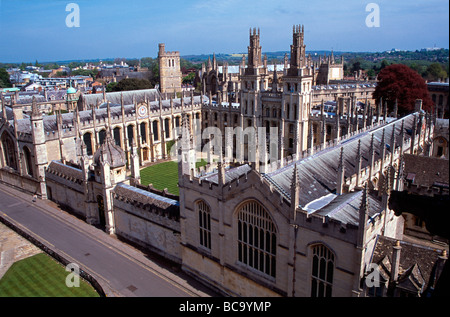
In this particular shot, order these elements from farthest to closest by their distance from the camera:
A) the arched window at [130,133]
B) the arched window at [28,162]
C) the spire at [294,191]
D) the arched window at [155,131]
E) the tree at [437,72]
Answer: the arched window at [155,131] → the arched window at [130,133] → the arched window at [28,162] → the spire at [294,191] → the tree at [437,72]

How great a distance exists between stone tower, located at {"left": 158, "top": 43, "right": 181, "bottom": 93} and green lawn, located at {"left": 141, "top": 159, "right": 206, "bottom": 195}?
123ft

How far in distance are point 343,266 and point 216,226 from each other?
7158 millimetres

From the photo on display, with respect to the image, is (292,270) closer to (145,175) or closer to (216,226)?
(216,226)

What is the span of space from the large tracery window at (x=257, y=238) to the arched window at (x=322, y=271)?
216 centimetres

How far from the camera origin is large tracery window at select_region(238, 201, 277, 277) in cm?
1634

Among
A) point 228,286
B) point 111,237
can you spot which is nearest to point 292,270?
point 228,286

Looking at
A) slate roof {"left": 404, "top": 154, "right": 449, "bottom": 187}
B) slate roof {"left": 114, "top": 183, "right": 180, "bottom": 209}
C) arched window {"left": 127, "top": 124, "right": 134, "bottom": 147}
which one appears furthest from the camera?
arched window {"left": 127, "top": 124, "right": 134, "bottom": 147}

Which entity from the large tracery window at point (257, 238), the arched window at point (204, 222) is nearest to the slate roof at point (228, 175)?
the arched window at point (204, 222)

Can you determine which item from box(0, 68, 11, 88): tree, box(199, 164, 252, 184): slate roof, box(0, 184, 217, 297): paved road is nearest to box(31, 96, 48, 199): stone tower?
box(0, 184, 217, 297): paved road

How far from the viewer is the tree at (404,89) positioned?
1847 inches

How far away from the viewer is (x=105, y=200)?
26.4 m

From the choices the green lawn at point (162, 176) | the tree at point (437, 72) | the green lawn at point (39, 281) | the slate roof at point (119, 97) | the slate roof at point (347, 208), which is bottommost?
the green lawn at point (39, 281)

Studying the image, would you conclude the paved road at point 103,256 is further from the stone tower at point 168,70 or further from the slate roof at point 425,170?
the stone tower at point 168,70

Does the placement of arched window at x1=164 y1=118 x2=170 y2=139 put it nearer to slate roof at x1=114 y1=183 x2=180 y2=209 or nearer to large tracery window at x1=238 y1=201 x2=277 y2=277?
slate roof at x1=114 y1=183 x2=180 y2=209
